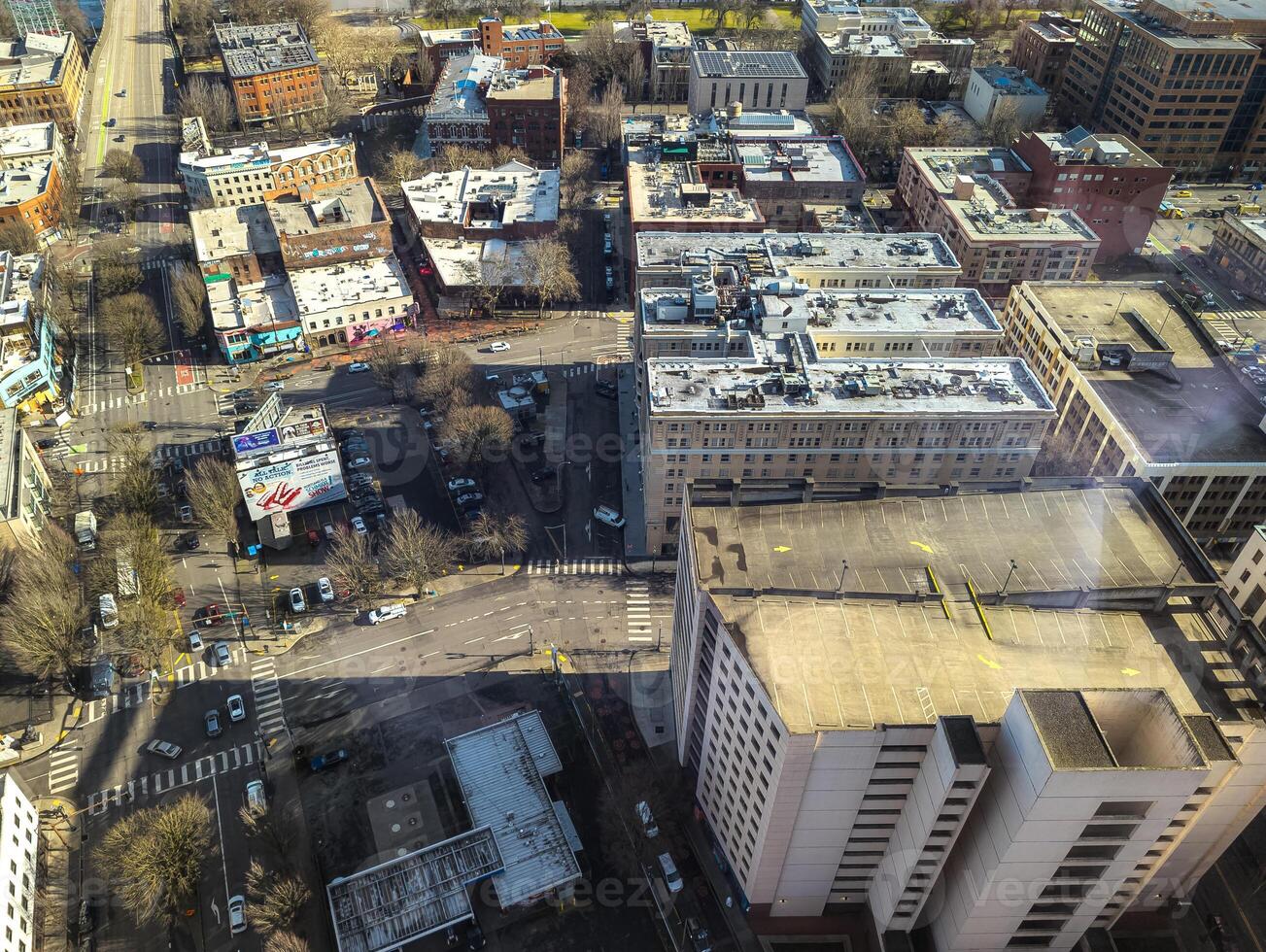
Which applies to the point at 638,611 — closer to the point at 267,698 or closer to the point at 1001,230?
the point at 267,698

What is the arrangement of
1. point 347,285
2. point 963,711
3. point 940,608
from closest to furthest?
1. point 963,711
2. point 940,608
3. point 347,285

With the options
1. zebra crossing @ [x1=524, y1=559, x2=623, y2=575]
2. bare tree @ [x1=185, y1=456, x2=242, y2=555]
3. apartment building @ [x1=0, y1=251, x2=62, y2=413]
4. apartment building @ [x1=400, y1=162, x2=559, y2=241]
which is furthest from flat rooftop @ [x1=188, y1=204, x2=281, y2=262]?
zebra crossing @ [x1=524, y1=559, x2=623, y2=575]

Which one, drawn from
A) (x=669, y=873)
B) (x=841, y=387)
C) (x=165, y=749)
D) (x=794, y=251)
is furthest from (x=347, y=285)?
(x=669, y=873)

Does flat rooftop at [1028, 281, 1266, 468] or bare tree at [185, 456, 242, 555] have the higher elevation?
flat rooftop at [1028, 281, 1266, 468]

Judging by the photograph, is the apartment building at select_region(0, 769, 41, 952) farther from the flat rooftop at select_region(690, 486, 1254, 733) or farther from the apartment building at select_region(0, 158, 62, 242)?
the apartment building at select_region(0, 158, 62, 242)

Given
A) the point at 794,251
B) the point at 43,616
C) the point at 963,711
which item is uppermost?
the point at 963,711

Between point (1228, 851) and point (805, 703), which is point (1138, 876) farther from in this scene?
point (805, 703)

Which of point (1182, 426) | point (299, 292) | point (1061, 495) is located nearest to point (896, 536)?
point (1061, 495)
